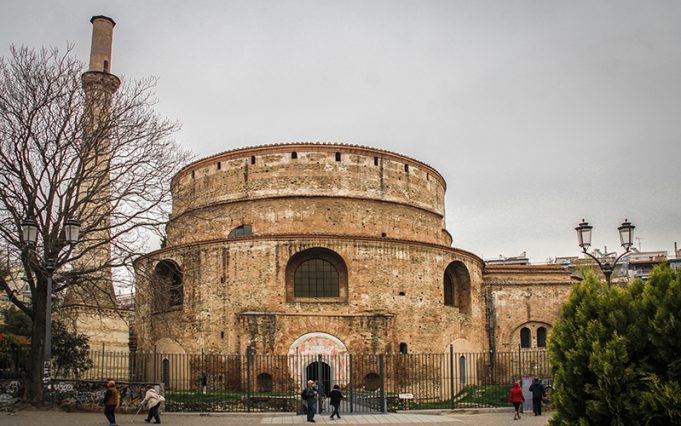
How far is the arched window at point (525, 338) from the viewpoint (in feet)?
102

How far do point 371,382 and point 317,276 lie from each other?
4.83 meters

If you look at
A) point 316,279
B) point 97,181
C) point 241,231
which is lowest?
point 316,279

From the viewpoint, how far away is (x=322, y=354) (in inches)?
934

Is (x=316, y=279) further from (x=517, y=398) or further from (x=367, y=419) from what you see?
(x=517, y=398)

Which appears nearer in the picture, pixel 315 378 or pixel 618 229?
pixel 618 229

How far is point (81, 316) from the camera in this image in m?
30.3

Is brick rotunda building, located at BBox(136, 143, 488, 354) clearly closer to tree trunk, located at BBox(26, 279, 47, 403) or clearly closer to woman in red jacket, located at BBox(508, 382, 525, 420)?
tree trunk, located at BBox(26, 279, 47, 403)

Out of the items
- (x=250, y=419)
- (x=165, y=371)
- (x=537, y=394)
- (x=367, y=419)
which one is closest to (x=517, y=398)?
(x=537, y=394)

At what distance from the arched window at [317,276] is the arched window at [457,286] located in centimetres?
581

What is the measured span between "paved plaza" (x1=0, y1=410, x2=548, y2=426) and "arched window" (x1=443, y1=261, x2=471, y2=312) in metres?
11.2

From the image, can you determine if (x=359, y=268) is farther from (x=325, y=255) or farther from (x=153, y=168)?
(x=153, y=168)

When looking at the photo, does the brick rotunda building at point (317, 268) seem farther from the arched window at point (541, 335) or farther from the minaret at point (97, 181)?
the minaret at point (97, 181)

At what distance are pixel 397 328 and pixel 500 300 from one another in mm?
8158

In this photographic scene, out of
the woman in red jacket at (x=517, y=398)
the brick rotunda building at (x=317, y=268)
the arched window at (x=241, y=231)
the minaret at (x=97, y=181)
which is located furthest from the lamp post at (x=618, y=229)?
the arched window at (x=241, y=231)
